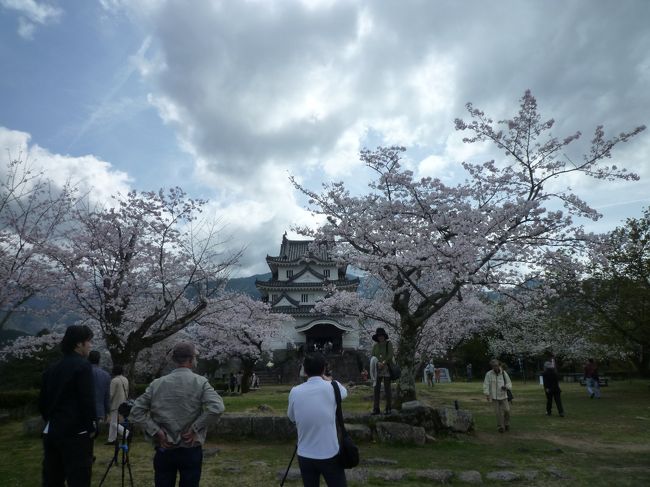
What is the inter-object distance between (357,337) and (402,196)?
32236 mm

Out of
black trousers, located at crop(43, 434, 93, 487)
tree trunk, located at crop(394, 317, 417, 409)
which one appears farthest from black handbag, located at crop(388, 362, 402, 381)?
black trousers, located at crop(43, 434, 93, 487)

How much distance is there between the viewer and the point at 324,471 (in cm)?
365

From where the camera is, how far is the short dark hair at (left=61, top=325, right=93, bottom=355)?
4113 mm

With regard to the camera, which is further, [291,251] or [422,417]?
[291,251]

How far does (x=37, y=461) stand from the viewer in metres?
8.07

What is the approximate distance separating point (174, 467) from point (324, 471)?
119 centimetres

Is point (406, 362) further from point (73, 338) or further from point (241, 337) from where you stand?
point (241, 337)

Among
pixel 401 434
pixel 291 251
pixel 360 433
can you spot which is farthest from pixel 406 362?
pixel 291 251

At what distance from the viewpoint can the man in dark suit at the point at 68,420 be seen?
388 cm

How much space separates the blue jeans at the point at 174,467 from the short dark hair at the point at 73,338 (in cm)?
136

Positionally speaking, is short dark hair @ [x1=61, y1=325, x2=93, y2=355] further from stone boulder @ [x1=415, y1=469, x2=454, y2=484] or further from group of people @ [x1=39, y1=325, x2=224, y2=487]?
stone boulder @ [x1=415, y1=469, x2=454, y2=484]

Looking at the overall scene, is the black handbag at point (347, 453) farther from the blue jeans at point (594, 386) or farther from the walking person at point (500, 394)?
the blue jeans at point (594, 386)

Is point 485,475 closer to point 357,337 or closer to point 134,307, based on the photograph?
point 134,307

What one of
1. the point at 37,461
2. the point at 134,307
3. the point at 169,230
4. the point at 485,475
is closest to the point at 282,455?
the point at 485,475
